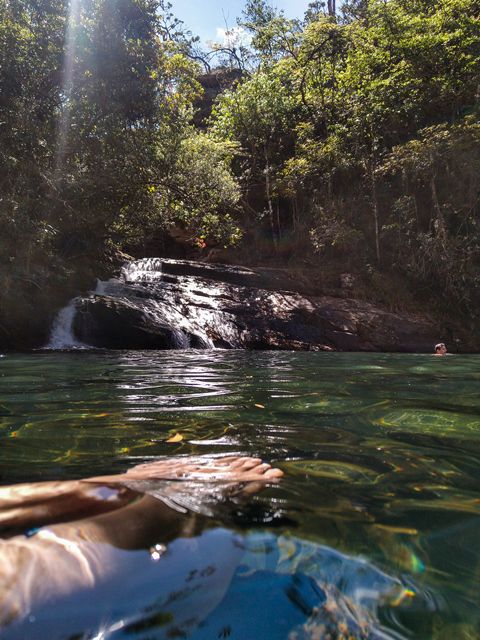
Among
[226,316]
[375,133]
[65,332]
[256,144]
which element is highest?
[256,144]

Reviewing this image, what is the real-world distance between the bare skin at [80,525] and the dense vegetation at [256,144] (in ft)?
30.5

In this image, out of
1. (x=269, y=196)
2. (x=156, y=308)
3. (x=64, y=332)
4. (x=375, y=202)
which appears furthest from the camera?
(x=269, y=196)

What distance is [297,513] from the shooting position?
1409 millimetres

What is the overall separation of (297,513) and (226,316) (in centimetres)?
1099

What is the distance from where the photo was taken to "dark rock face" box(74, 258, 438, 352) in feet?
35.6

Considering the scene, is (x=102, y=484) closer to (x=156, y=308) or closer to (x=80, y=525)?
(x=80, y=525)

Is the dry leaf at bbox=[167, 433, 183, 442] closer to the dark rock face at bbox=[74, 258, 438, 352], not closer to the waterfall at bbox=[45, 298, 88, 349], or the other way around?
the dark rock face at bbox=[74, 258, 438, 352]

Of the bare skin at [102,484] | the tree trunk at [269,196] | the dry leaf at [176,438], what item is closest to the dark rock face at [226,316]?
the tree trunk at [269,196]

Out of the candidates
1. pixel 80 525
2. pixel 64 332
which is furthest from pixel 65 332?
pixel 80 525

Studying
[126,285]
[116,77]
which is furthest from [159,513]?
[126,285]

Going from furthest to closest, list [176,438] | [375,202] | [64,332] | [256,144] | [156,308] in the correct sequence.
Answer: [256,144], [375,202], [156,308], [64,332], [176,438]

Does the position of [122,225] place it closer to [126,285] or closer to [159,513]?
[126,285]

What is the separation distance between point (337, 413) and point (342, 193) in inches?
677

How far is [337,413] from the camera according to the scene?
3.00m
